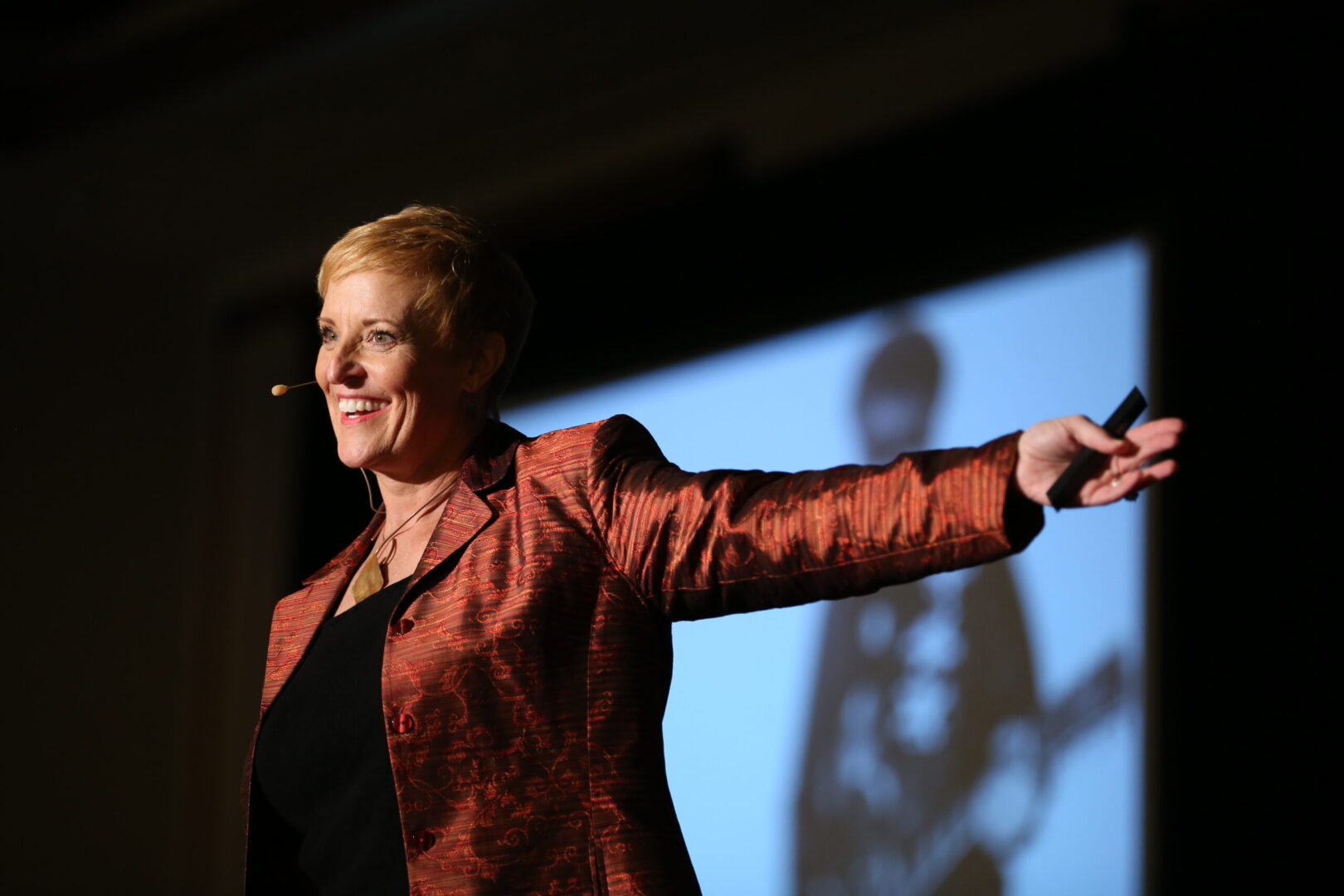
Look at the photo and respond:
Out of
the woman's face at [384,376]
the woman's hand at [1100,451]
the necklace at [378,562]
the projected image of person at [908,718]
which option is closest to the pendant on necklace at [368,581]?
the necklace at [378,562]

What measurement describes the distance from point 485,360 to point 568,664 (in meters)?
0.43

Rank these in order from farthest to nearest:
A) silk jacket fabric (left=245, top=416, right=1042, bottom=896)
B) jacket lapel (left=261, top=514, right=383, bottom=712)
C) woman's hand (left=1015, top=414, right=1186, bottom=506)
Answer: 1. jacket lapel (left=261, top=514, right=383, bottom=712)
2. silk jacket fabric (left=245, top=416, right=1042, bottom=896)
3. woman's hand (left=1015, top=414, right=1186, bottom=506)

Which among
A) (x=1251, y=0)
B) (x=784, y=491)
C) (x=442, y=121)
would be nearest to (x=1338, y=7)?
(x=1251, y=0)

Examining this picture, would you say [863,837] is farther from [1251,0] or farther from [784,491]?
[1251,0]

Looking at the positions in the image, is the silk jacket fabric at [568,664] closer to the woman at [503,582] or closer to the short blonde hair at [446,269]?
the woman at [503,582]

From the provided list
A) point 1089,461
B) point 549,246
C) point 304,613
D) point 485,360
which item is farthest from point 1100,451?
point 549,246

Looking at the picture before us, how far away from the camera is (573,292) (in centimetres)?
342

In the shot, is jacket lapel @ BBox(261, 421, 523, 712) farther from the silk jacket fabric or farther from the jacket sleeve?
the jacket sleeve

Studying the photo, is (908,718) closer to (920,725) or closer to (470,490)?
(920,725)

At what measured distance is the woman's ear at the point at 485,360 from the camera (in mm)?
1573

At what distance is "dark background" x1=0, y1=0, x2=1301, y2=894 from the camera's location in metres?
2.15

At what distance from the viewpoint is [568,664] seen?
1.32 m

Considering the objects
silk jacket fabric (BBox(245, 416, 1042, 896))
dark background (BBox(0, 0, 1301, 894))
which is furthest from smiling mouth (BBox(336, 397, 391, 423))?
dark background (BBox(0, 0, 1301, 894))

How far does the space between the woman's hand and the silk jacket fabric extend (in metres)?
0.19
